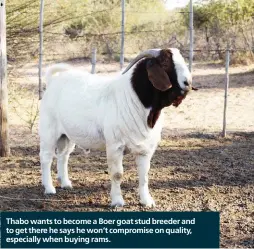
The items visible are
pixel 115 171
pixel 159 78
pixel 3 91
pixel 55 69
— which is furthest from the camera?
pixel 3 91

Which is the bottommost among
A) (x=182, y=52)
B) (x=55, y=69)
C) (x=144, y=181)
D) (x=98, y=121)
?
(x=144, y=181)

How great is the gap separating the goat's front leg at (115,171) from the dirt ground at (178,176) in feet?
0.41

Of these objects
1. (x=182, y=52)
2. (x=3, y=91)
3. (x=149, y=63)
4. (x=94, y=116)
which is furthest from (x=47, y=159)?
(x=182, y=52)

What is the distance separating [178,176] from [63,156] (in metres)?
1.56

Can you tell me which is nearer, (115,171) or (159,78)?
(159,78)

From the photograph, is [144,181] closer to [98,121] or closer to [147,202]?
[147,202]

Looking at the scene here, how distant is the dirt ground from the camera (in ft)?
20.7

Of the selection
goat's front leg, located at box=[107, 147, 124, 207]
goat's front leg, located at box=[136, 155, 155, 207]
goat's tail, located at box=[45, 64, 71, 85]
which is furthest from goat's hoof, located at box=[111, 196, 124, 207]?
goat's tail, located at box=[45, 64, 71, 85]

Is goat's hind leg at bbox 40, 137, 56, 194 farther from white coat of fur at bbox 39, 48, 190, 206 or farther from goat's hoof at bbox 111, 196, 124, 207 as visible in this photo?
goat's hoof at bbox 111, 196, 124, 207

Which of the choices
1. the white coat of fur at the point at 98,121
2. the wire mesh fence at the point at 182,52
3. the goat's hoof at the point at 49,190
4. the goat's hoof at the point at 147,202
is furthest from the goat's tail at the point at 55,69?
the wire mesh fence at the point at 182,52

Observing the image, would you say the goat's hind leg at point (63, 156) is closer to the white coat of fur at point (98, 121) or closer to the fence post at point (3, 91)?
the white coat of fur at point (98, 121)

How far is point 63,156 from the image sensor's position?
6.97m

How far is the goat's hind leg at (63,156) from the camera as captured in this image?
688 cm

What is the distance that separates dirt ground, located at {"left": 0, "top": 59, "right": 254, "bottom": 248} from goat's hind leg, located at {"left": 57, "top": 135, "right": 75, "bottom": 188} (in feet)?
0.42
